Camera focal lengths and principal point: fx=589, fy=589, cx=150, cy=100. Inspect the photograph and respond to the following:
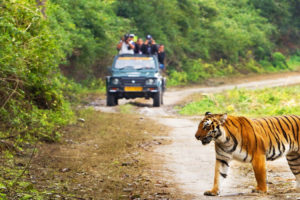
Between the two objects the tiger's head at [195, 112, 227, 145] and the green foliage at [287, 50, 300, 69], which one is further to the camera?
the green foliage at [287, 50, 300, 69]

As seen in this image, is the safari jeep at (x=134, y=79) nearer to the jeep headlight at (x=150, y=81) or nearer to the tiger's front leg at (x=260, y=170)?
the jeep headlight at (x=150, y=81)

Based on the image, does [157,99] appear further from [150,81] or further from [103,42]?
[103,42]

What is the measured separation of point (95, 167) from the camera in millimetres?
Answer: 9188

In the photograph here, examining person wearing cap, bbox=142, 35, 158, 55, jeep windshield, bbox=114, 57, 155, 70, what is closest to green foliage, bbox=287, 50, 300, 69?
person wearing cap, bbox=142, 35, 158, 55

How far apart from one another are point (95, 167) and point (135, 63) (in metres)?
11.5

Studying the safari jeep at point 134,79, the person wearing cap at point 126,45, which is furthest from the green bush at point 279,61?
the safari jeep at point 134,79

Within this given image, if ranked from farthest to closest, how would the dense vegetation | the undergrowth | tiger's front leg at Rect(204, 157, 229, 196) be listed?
the undergrowth
the dense vegetation
tiger's front leg at Rect(204, 157, 229, 196)

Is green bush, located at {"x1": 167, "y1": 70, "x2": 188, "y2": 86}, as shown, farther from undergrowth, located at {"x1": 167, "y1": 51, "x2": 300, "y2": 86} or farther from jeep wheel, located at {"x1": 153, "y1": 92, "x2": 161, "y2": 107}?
jeep wheel, located at {"x1": 153, "y1": 92, "x2": 161, "y2": 107}

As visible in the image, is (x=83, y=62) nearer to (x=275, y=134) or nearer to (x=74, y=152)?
(x=74, y=152)

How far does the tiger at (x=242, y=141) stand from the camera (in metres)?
6.65

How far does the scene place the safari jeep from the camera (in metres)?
19.8

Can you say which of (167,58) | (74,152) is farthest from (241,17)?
(74,152)

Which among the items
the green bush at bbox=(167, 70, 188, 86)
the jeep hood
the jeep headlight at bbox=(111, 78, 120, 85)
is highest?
the jeep hood

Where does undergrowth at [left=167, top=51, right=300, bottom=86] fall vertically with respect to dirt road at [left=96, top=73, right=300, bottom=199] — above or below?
below
